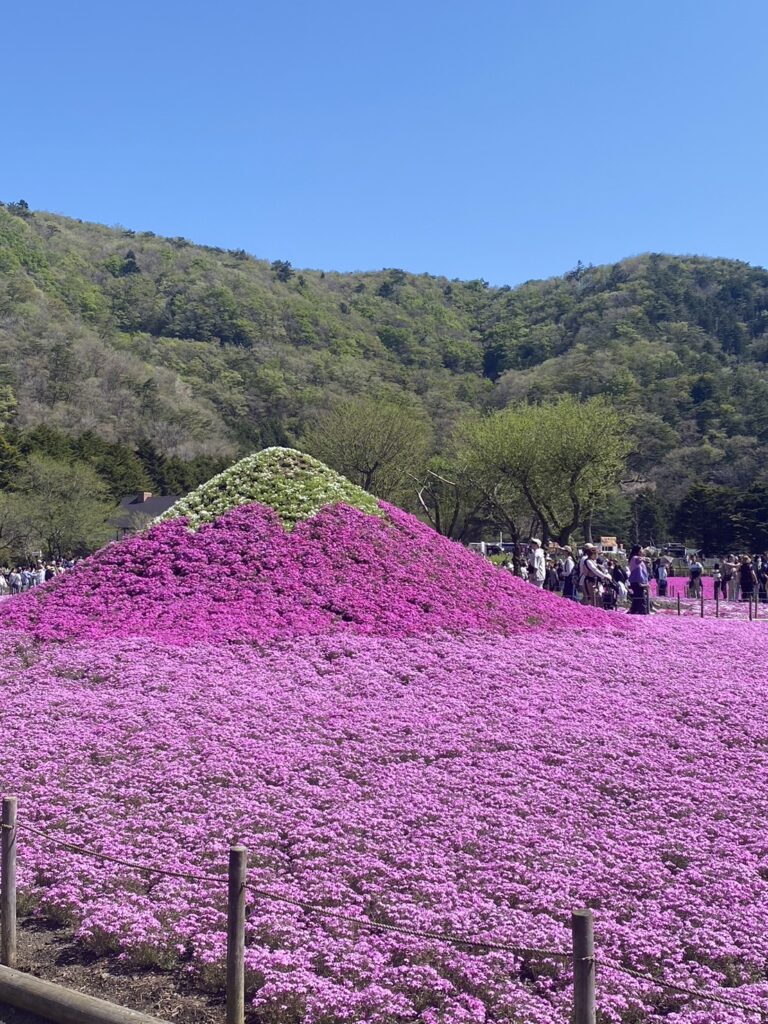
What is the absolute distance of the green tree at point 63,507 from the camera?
55062mm

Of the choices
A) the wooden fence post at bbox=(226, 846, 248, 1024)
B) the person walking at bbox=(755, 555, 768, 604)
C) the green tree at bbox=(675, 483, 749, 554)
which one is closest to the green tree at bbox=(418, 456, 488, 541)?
the green tree at bbox=(675, 483, 749, 554)

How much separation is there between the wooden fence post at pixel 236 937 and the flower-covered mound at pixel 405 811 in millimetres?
423

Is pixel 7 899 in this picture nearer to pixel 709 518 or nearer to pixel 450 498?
pixel 450 498

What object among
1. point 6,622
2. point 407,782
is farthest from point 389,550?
point 407,782

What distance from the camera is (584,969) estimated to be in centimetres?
408

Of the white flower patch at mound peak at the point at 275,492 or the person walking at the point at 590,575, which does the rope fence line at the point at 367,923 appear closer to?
the white flower patch at mound peak at the point at 275,492

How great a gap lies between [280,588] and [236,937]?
992 cm

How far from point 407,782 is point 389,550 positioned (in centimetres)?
799

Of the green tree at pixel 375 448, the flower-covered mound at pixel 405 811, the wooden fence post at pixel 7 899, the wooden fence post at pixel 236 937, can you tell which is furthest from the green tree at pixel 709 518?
the wooden fence post at pixel 236 937

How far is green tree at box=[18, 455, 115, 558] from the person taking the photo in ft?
181

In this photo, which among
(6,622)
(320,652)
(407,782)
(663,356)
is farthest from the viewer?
(663,356)

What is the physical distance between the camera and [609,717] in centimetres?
1067

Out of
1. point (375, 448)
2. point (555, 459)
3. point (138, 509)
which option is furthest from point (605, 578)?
point (138, 509)

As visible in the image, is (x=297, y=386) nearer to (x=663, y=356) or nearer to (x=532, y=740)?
(x=663, y=356)
